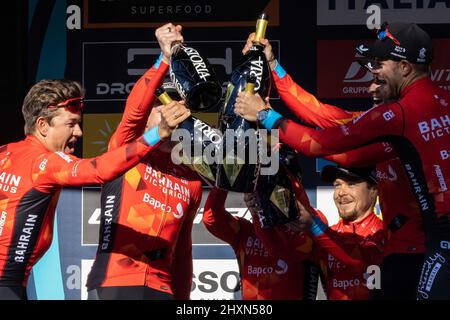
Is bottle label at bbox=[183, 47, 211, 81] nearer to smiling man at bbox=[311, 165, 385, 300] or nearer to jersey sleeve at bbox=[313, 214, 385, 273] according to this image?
jersey sleeve at bbox=[313, 214, 385, 273]

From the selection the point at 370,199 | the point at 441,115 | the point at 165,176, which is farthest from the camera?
the point at 370,199

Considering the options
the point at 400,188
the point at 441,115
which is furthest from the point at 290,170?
the point at 441,115

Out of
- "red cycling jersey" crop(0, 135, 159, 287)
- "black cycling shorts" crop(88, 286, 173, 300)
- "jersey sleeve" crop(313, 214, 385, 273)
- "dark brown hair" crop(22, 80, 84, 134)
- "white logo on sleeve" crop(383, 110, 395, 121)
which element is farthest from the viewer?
"jersey sleeve" crop(313, 214, 385, 273)

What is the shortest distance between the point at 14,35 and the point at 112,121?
735 mm

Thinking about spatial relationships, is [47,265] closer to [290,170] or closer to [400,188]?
[290,170]

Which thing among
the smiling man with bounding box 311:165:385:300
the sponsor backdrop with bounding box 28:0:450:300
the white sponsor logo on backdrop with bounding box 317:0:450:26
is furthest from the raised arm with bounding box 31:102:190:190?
the white sponsor logo on backdrop with bounding box 317:0:450:26

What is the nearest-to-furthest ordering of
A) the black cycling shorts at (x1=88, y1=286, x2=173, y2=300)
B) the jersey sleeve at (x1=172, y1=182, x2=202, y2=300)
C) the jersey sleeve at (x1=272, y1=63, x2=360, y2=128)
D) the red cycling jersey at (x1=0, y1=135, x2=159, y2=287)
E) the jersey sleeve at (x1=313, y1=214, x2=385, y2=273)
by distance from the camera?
the red cycling jersey at (x1=0, y1=135, x2=159, y2=287), the black cycling shorts at (x1=88, y1=286, x2=173, y2=300), the jersey sleeve at (x1=313, y1=214, x2=385, y2=273), the jersey sleeve at (x1=272, y1=63, x2=360, y2=128), the jersey sleeve at (x1=172, y1=182, x2=202, y2=300)

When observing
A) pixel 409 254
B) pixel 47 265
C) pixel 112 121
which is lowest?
pixel 47 265

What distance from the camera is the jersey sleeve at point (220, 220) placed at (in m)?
5.47

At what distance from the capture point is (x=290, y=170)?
5035mm

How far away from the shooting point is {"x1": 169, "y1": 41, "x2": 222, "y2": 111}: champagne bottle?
456 cm

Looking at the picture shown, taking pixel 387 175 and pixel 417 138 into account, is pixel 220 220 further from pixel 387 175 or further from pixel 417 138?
pixel 417 138

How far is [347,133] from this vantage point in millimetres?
4438

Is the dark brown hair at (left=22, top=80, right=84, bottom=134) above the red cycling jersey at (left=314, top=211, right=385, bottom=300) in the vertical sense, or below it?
above
